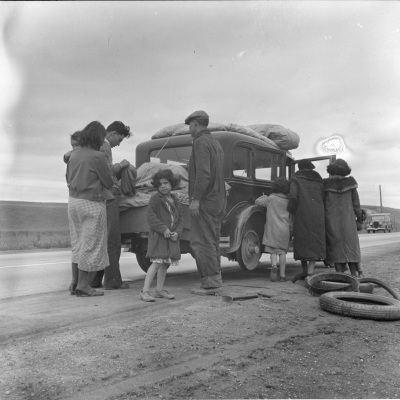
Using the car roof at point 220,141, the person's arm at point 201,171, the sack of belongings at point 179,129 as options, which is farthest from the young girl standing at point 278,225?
the person's arm at point 201,171

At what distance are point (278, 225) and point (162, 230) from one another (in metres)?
2.41

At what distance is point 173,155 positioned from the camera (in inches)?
293

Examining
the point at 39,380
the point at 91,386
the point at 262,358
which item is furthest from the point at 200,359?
the point at 39,380

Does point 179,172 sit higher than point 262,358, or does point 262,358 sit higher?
point 179,172

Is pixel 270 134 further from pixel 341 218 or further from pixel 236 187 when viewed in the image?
pixel 341 218

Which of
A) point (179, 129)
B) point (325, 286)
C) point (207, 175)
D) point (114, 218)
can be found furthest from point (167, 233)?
point (179, 129)

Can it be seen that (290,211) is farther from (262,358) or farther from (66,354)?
(66,354)

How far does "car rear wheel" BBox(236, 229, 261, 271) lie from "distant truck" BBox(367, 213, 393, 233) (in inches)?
1496

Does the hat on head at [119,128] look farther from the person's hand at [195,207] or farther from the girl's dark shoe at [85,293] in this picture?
the girl's dark shoe at [85,293]

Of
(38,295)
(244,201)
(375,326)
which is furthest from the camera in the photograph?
(244,201)

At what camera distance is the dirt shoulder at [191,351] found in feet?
9.00

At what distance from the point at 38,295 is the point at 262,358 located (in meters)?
3.44

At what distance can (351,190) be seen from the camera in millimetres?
6938

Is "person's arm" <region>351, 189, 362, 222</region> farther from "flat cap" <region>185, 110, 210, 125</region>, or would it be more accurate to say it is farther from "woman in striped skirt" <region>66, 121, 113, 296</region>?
"woman in striped skirt" <region>66, 121, 113, 296</region>
